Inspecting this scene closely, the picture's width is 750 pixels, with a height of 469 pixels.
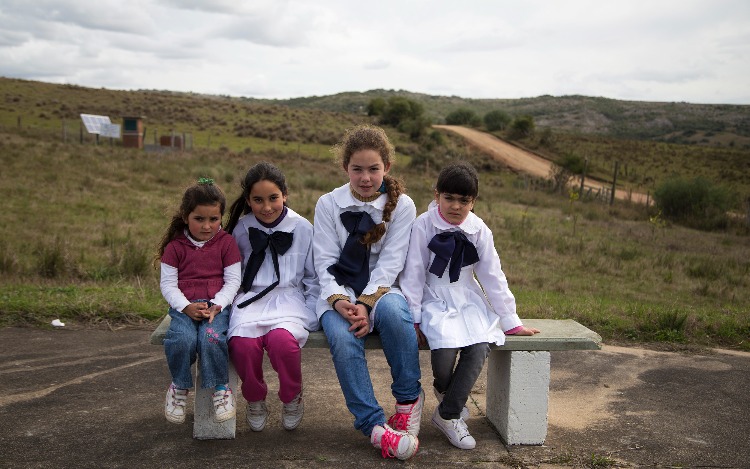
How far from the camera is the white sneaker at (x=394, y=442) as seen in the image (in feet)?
12.1

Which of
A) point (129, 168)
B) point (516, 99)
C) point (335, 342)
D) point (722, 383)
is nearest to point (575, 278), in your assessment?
point (722, 383)

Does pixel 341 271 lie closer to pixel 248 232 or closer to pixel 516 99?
pixel 248 232

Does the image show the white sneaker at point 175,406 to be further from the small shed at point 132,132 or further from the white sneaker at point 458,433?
the small shed at point 132,132

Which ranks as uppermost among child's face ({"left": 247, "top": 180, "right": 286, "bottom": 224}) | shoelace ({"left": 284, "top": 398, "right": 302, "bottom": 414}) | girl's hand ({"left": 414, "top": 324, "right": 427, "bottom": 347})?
child's face ({"left": 247, "top": 180, "right": 286, "bottom": 224})

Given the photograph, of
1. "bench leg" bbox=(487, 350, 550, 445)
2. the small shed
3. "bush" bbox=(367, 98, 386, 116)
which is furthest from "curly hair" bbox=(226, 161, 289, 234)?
"bush" bbox=(367, 98, 386, 116)

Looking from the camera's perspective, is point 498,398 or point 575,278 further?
→ point 575,278

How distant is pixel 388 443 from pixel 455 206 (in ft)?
4.72

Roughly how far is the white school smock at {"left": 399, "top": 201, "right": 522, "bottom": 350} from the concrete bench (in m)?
0.18

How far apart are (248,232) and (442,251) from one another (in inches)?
50.0

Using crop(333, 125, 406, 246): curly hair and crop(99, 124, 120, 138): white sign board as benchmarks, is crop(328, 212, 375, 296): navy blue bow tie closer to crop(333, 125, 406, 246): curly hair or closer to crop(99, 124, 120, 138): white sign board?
crop(333, 125, 406, 246): curly hair

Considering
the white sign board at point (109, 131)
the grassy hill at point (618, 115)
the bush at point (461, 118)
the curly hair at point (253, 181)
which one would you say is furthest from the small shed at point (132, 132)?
the grassy hill at point (618, 115)

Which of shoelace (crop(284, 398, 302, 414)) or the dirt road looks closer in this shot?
shoelace (crop(284, 398, 302, 414))

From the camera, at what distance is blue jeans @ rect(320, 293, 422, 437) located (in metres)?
3.84

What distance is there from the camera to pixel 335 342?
3.89 meters
